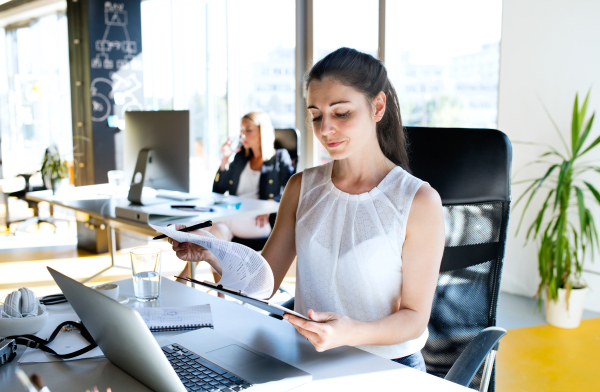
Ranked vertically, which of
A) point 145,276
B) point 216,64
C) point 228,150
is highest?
point 216,64

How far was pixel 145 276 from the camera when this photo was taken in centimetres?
128

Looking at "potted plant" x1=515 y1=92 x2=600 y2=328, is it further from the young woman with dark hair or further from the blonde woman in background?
the young woman with dark hair

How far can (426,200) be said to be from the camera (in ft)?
4.14

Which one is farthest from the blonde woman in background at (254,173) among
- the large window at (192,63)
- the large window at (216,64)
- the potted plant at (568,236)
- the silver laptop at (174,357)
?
the silver laptop at (174,357)

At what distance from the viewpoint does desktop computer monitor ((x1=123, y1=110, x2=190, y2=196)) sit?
99.1 inches

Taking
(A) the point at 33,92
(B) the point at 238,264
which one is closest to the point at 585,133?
(B) the point at 238,264

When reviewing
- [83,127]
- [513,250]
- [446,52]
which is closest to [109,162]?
[83,127]

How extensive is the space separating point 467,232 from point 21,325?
43.7 inches

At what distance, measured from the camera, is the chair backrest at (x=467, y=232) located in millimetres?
1357

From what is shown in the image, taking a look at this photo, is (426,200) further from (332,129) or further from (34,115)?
(34,115)

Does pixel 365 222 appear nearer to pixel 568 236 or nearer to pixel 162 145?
pixel 162 145

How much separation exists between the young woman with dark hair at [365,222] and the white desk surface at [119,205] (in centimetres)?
108

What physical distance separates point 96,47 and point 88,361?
14.0ft

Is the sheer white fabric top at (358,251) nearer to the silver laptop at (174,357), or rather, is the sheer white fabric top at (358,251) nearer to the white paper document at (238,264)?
the white paper document at (238,264)
